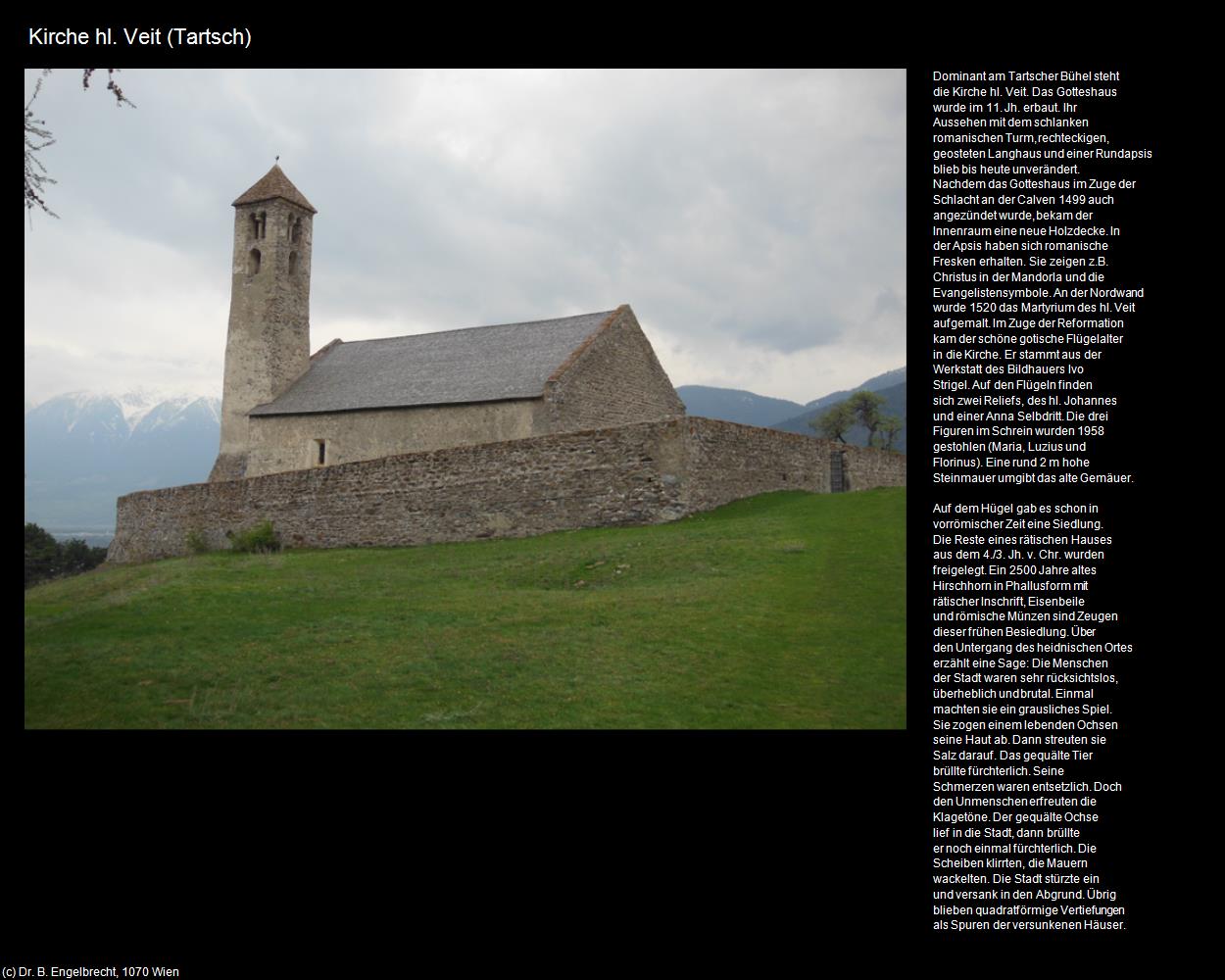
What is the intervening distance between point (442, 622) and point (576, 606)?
2226mm

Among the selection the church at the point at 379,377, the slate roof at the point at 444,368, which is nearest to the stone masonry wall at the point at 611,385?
the church at the point at 379,377

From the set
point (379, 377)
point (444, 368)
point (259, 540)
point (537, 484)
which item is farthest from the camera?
point (379, 377)

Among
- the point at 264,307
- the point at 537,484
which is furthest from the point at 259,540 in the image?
the point at 264,307

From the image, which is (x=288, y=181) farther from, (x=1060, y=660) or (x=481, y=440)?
(x=1060, y=660)

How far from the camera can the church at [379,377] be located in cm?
3106

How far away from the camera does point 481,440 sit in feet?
101

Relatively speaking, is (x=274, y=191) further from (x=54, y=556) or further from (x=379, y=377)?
(x=54, y=556)

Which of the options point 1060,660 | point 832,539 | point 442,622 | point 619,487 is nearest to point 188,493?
point 619,487

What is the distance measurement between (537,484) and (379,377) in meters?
16.5

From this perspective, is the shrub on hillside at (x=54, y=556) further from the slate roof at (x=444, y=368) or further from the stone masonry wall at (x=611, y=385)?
the stone masonry wall at (x=611, y=385)

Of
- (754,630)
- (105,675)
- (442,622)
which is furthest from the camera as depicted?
(442,622)

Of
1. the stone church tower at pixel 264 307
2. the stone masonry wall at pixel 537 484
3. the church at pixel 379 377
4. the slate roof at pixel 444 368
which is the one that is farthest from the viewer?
the stone church tower at pixel 264 307

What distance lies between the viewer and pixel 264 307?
41.7 metres

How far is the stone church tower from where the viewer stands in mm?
40688
